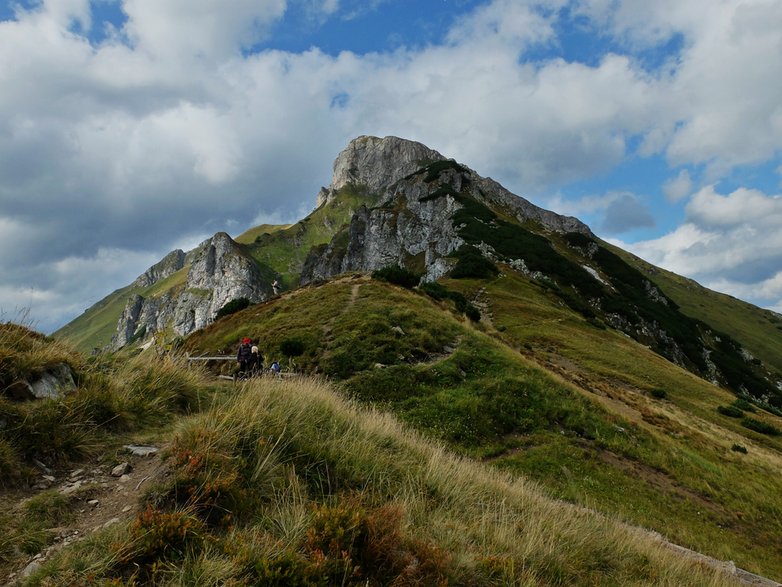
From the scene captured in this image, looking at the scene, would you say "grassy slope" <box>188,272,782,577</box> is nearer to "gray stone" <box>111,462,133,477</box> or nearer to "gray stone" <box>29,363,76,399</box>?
"gray stone" <box>111,462,133,477</box>

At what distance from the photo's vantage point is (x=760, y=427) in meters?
32.7

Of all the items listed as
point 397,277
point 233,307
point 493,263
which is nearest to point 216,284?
point 493,263

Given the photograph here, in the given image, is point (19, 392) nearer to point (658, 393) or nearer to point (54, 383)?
point (54, 383)

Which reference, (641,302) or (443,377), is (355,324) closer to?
(443,377)

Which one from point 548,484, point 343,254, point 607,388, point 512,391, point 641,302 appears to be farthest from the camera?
point 343,254

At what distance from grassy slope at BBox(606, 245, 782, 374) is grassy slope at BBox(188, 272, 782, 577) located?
4996 inches

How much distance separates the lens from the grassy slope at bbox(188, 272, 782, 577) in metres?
13.7

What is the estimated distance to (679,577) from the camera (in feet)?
21.3

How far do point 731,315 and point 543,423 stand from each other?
185 m

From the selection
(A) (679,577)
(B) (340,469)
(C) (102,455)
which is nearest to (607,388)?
(A) (679,577)

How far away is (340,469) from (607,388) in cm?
2721

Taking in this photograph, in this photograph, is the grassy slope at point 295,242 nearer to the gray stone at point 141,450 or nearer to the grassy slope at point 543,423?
the grassy slope at point 543,423

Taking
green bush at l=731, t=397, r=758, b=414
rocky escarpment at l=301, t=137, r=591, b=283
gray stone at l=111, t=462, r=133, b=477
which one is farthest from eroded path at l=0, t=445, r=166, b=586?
rocky escarpment at l=301, t=137, r=591, b=283

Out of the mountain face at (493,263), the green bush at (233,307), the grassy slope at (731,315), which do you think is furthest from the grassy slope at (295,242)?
the grassy slope at (731,315)
